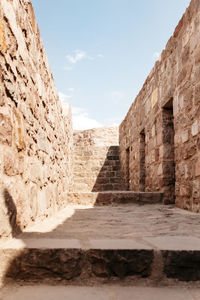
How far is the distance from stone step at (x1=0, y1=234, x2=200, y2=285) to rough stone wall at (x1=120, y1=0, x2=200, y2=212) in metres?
1.95

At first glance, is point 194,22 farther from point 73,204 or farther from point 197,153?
point 73,204

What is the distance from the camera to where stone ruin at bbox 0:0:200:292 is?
1648mm

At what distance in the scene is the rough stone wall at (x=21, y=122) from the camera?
156 cm

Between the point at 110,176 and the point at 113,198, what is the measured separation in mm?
4616

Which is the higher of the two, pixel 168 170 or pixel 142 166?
pixel 142 166

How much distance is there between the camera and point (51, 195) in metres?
3.06

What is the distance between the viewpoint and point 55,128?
3.61m

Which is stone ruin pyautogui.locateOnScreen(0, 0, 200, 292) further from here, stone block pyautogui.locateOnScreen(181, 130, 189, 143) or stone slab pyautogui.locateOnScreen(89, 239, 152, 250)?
stone slab pyautogui.locateOnScreen(89, 239, 152, 250)

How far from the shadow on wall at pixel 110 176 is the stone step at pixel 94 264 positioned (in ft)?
23.6

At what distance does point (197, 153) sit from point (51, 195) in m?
1.92

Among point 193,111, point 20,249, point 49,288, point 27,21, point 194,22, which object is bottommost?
point 49,288

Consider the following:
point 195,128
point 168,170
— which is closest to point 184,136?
point 195,128

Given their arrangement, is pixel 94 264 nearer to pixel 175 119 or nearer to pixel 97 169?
pixel 175 119

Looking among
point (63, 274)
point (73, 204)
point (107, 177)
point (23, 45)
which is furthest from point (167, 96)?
point (107, 177)
